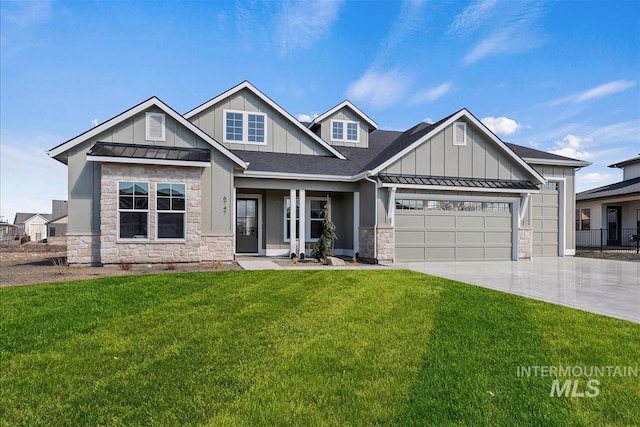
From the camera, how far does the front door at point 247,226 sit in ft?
53.5

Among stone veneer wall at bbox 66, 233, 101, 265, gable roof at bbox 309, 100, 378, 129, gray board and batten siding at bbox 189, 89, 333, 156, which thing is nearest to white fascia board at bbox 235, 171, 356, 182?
gray board and batten siding at bbox 189, 89, 333, 156

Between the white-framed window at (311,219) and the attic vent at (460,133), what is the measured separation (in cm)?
609

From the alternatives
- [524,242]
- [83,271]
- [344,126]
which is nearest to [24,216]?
[83,271]

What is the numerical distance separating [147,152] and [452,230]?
11887mm

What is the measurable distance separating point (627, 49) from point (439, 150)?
7486mm

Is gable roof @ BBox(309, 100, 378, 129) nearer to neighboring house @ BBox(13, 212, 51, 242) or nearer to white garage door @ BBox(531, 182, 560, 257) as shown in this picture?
white garage door @ BBox(531, 182, 560, 257)

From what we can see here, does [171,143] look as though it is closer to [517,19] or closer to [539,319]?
[539,319]

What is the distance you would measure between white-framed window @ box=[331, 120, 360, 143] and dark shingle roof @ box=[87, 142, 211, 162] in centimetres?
810

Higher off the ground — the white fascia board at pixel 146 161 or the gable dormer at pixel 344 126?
the gable dormer at pixel 344 126

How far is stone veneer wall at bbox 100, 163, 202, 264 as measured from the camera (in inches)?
467

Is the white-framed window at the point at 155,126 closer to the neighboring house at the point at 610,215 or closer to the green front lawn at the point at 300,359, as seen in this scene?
the green front lawn at the point at 300,359

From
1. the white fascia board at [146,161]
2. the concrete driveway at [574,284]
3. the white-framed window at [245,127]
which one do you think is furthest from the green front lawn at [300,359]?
the white-framed window at [245,127]

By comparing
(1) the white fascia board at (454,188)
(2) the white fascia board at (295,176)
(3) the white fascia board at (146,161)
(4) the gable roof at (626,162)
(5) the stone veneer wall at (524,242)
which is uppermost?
(4) the gable roof at (626,162)

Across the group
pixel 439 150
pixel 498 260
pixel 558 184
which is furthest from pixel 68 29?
pixel 558 184
